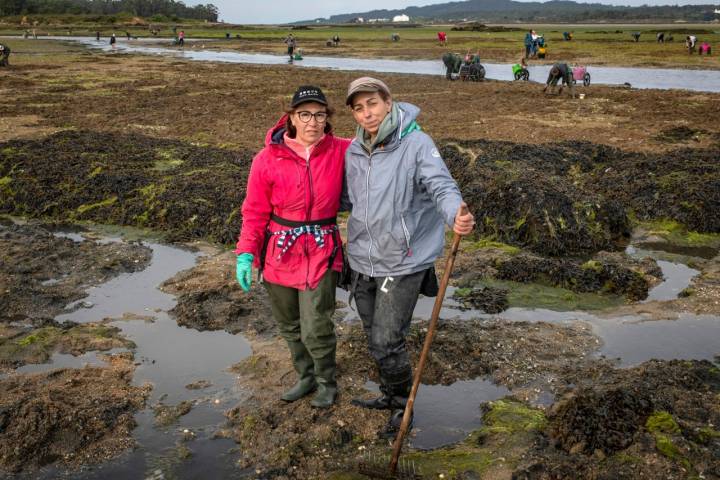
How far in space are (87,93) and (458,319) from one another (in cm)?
2031

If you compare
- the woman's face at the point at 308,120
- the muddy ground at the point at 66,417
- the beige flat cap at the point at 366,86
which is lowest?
the muddy ground at the point at 66,417

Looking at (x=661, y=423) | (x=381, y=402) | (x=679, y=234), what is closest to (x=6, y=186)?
(x=381, y=402)

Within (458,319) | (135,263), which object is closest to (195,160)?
(135,263)

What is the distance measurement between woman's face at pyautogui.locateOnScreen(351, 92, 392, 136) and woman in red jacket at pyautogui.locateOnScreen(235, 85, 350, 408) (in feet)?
0.94

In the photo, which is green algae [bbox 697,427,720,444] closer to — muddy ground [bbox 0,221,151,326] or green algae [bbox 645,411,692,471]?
green algae [bbox 645,411,692,471]

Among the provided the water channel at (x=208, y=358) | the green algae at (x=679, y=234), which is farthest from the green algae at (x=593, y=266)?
the green algae at (x=679, y=234)

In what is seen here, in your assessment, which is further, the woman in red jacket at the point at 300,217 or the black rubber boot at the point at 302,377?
the black rubber boot at the point at 302,377

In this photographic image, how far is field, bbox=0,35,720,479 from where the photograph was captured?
417cm

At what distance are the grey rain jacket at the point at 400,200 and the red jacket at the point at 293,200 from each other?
176mm

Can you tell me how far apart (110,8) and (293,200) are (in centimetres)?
17817

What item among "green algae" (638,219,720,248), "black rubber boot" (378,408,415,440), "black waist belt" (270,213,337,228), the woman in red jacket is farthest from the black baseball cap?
"green algae" (638,219,720,248)

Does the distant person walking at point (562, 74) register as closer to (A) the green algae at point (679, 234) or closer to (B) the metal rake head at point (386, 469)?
(A) the green algae at point (679, 234)

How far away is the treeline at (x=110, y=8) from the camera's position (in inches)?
4860

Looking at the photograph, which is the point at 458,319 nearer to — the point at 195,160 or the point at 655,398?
the point at 655,398
